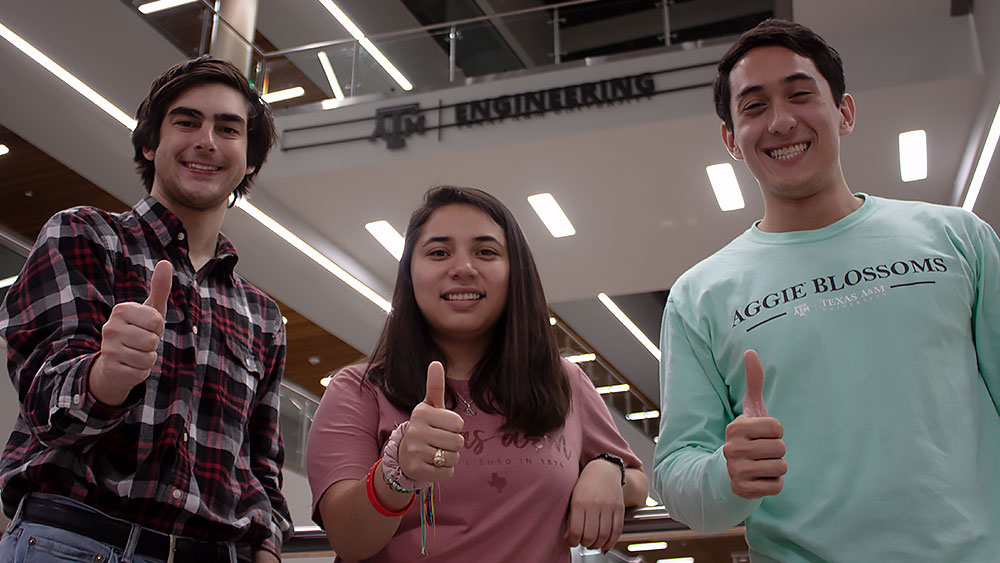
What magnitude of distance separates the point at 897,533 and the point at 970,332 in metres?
0.39

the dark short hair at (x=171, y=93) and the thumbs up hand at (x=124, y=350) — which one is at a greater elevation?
the dark short hair at (x=171, y=93)

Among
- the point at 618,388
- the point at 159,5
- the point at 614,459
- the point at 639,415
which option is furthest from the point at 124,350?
the point at 639,415

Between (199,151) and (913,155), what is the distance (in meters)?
7.34

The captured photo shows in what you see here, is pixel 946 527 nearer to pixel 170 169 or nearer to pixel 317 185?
pixel 170 169

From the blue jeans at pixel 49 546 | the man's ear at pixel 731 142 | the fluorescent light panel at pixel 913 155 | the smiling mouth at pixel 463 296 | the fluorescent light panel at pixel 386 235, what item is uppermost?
the fluorescent light panel at pixel 913 155

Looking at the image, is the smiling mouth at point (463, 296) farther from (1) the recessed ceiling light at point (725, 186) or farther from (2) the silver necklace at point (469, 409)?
(1) the recessed ceiling light at point (725, 186)

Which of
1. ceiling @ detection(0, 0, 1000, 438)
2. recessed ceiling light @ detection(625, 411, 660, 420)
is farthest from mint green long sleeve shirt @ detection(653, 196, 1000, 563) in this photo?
recessed ceiling light @ detection(625, 411, 660, 420)

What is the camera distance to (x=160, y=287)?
1.45 m

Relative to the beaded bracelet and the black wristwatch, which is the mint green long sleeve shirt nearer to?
the black wristwatch

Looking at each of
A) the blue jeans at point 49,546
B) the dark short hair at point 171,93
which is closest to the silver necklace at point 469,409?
the blue jeans at point 49,546

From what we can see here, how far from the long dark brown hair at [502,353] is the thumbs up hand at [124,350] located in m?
0.50

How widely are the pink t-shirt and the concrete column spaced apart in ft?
21.0

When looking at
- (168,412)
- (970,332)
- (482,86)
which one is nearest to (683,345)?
(970,332)

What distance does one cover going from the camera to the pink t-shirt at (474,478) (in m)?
1.59
